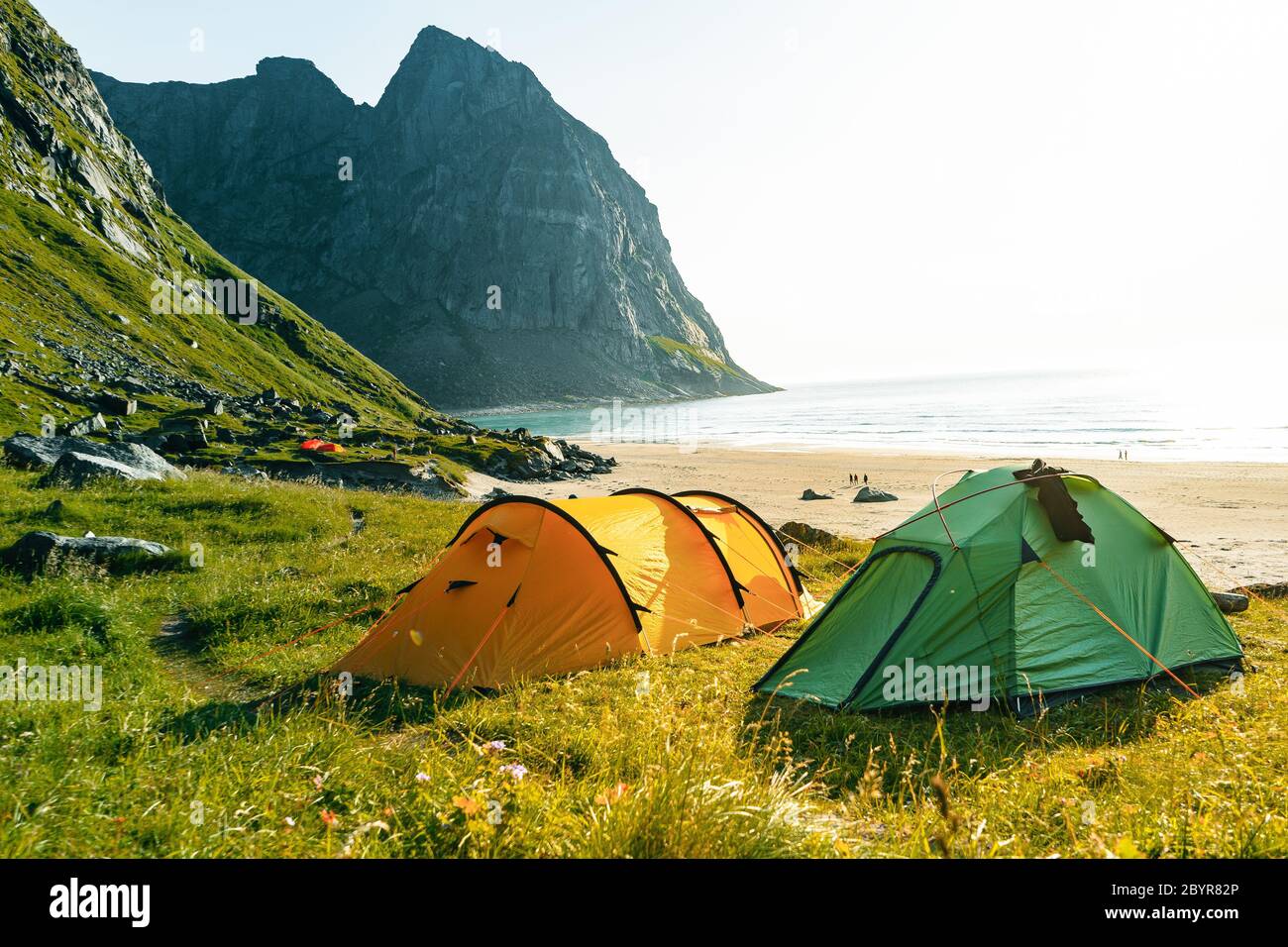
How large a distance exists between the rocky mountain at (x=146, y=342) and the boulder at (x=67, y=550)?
12010mm

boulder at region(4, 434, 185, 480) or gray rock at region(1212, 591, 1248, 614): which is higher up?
boulder at region(4, 434, 185, 480)

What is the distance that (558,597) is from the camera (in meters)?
8.30

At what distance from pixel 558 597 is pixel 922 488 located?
28.7 metres

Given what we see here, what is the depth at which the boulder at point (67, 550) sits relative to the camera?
30.6ft

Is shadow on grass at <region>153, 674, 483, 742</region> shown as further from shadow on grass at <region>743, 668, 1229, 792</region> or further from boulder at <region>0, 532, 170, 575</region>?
boulder at <region>0, 532, 170, 575</region>

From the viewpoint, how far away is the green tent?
6547 mm

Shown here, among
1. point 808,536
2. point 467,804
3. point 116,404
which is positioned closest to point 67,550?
point 467,804

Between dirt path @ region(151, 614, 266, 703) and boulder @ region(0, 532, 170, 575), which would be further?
boulder @ region(0, 532, 170, 575)

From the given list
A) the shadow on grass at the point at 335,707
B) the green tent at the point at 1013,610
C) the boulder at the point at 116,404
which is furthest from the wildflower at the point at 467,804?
the boulder at the point at 116,404

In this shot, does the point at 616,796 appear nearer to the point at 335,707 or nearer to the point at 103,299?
the point at 335,707

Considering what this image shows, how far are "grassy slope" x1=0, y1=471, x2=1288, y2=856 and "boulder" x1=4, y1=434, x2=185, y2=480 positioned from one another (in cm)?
993

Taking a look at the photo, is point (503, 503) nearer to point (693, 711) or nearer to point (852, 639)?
point (693, 711)

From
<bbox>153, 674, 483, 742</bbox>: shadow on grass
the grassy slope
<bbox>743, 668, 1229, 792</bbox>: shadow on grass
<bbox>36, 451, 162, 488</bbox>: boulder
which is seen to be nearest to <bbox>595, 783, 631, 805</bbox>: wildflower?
the grassy slope

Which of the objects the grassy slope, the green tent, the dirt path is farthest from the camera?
the dirt path
